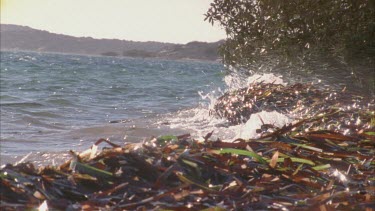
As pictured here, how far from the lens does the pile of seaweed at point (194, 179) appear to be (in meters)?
2.91

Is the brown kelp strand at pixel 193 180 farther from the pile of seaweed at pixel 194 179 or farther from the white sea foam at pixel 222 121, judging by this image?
the white sea foam at pixel 222 121

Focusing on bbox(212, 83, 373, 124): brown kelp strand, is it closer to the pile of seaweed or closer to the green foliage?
the green foliage

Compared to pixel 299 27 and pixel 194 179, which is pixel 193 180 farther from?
pixel 299 27

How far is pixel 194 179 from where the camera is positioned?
3.22 meters

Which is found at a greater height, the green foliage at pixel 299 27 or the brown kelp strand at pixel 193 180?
the green foliage at pixel 299 27

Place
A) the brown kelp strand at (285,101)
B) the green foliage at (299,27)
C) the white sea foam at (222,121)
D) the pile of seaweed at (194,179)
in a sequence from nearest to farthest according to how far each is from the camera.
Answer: the pile of seaweed at (194,179) < the white sea foam at (222,121) < the brown kelp strand at (285,101) < the green foliage at (299,27)

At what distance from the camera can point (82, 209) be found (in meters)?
2.77

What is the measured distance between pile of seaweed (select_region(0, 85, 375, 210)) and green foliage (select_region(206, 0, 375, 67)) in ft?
24.1

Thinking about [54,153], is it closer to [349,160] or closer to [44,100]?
[349,160]

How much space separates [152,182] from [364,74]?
8.49m

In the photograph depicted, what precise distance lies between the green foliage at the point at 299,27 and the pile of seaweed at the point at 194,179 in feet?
24.1

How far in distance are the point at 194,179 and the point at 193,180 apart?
0.09 ft

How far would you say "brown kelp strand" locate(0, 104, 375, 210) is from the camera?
114 inches

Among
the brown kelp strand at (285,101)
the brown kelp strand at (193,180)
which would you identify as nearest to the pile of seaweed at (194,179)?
the brown kelp strand at (193,180)
